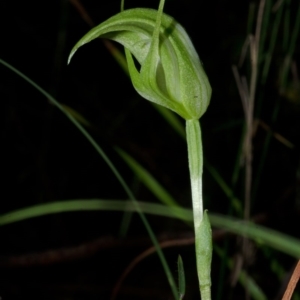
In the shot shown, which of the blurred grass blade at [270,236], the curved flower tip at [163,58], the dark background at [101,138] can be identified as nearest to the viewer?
the curved flower tip at [163,58]

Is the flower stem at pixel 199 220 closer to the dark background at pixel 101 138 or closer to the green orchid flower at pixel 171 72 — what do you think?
the green orchid flower at pixel 171 72

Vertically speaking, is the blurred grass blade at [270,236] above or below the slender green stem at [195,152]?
below

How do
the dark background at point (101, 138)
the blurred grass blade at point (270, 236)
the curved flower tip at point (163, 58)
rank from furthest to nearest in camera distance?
the dark background at point (101, 138)
the blurred grass blade at point (270, 236)
the curved flower tip at point (163, 58)

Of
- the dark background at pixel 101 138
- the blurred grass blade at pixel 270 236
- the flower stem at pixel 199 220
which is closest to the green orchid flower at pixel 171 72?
the flower stem at pixel 199 220

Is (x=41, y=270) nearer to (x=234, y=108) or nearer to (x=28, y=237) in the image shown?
(x=28, y=237)

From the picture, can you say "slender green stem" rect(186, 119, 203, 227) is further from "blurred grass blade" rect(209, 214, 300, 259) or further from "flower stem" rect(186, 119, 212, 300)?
"blurred grass blade" rect(209, 214, 300, 259)

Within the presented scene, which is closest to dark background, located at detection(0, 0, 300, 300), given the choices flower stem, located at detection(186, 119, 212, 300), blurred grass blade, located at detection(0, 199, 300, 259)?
blurred grass blade, located at detection(0, 199, 300, 259)

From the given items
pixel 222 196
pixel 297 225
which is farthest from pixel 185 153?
pixel 297 225
